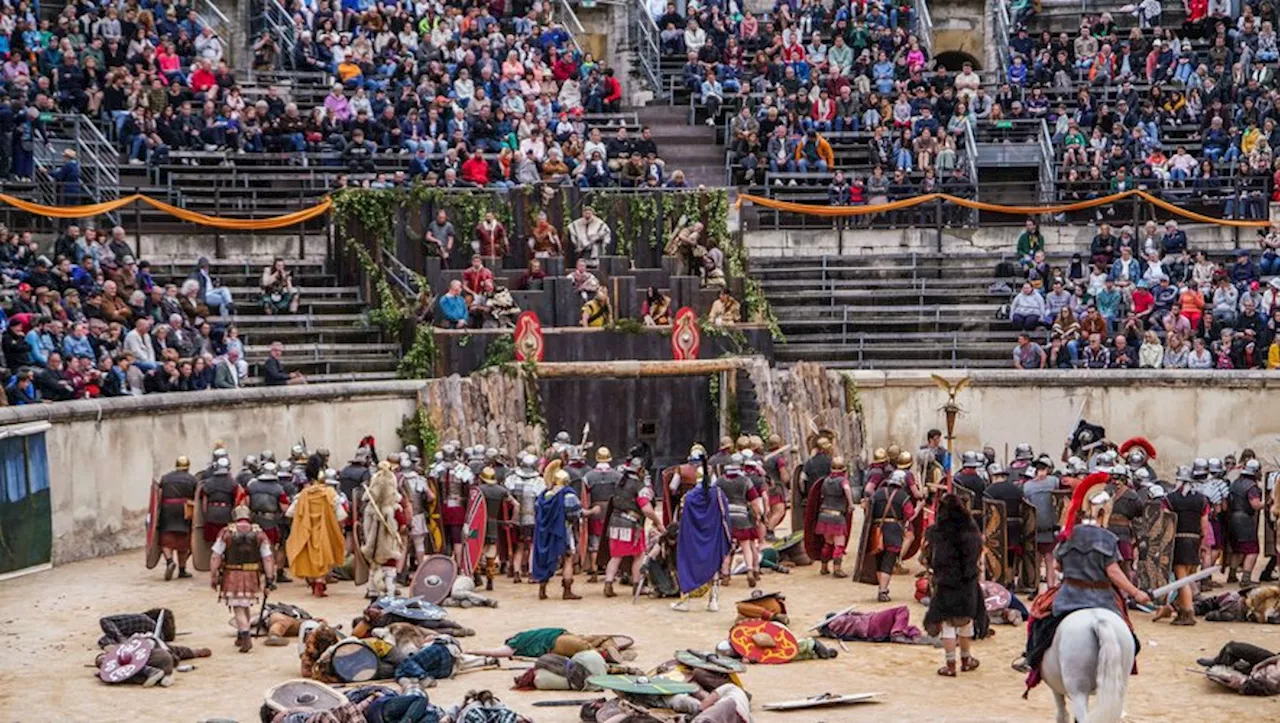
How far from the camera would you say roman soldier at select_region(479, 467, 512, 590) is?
27.1 m

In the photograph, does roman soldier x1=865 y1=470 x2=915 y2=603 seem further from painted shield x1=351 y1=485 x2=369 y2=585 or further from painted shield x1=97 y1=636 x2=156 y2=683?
painted shield x1=97 y1=636 x2=156 y2=683

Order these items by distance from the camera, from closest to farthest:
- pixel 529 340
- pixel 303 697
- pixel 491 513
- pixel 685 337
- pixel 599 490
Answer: pixel 303 697, pixel 599 490, pixel 491 513, pixel 529 340, pixel 685 337

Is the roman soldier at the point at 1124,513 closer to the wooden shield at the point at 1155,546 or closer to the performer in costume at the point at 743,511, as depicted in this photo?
the wooden shield at the point at 1155,546

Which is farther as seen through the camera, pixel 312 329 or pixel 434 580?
pixel 312 329

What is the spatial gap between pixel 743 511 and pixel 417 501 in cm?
351

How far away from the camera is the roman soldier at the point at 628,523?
26375 mm

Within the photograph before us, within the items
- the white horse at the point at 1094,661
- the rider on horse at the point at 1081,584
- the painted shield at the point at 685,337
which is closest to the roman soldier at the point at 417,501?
the painted shield at the point at 685,337

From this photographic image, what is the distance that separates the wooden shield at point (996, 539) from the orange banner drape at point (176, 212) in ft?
44.8

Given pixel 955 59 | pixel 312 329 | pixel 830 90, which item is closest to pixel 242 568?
pixel 312 329

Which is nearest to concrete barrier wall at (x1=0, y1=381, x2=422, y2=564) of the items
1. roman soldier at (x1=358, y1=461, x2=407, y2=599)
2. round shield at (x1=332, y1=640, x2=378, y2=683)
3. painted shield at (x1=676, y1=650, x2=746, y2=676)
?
roman soldier at (x1=358, y1=461, x2=407, y2=599)

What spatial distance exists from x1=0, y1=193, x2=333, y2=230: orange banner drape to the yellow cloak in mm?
9761

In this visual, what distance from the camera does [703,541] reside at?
2556 centimetres

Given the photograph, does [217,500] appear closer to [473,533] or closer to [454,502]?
[454,502]

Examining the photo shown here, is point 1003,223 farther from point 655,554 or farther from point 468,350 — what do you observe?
point 655,554
